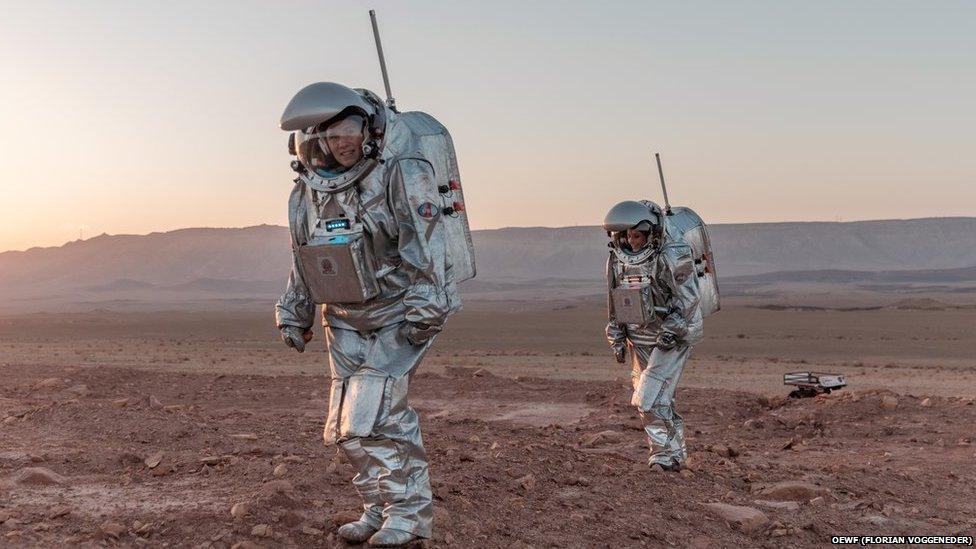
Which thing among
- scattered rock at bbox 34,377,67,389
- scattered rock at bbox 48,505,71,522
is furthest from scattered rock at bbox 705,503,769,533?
scattered rock at bbox 34,377,67,389

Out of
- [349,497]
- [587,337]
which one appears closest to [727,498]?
[349,497]

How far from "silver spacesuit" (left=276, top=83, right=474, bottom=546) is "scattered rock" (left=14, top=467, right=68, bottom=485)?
3082 millimetres

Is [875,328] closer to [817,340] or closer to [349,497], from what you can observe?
[817,340]

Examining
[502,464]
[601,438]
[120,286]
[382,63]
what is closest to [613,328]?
[502,464]

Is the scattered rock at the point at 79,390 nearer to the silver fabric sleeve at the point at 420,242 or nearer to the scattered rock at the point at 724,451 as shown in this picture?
the scattered rock at the point at 724,451

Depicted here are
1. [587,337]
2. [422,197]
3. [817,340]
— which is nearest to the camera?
[422,197]

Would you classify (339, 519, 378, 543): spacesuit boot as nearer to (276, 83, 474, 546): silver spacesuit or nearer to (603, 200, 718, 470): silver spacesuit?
(276, 83, 474, 546): silver spacesuit

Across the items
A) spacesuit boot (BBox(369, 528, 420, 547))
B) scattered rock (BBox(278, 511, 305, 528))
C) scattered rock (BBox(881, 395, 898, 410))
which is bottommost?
scattered rock (BBox(881, 395, 898, 410))

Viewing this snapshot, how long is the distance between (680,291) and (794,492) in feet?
7.09

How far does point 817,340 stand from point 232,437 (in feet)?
104

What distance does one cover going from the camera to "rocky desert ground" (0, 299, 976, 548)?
6.80 meters

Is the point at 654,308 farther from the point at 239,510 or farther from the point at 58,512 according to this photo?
the point at 58,512

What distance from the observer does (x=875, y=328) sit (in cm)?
4403

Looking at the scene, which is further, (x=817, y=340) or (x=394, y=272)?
(x=817, y=340)
